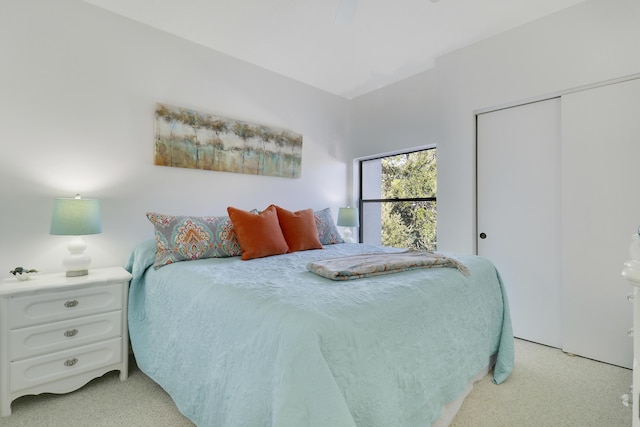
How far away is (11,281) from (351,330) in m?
2.12

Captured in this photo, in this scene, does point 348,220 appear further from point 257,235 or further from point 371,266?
point 371,266

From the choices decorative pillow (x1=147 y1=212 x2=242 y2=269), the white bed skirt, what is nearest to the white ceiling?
→ decorative pillow (x1=147 y1=212 x2=242 y2=269)

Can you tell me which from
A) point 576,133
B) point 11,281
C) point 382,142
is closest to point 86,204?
point 11,281

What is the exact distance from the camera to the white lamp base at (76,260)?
6.22 feet

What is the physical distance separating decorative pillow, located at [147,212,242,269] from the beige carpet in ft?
2.63

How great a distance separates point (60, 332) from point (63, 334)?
2 centimetres

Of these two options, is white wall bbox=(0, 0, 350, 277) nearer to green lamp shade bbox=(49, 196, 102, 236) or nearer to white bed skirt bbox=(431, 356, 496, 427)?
green lamp shade bbox=(49, 196, 102, 236)

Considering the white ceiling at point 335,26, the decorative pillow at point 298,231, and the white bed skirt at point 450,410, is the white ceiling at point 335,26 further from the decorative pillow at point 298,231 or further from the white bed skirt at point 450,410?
the white bed skirt at point 450,410

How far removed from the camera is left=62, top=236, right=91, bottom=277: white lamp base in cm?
190

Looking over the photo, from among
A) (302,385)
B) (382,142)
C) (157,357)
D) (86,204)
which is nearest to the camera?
(302,385)

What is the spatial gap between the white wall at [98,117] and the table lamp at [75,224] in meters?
0.25

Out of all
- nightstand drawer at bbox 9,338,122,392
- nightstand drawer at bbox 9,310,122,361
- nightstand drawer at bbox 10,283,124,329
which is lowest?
nightstand drawer at bbox 9,338,122,392

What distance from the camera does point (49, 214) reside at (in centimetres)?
205

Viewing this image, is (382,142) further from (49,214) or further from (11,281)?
(11,281)
